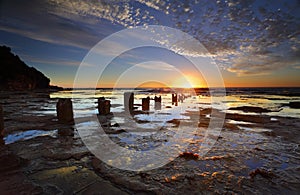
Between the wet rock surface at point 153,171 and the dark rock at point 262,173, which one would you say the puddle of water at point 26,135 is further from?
the dark rock at point 262,173

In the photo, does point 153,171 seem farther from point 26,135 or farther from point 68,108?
point 68,108

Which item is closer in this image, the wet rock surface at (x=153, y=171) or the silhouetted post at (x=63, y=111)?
the wet rock surface at (x=153, y=171)

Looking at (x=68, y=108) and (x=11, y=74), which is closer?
(x=68, y=108)

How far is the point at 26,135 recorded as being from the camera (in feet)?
24.1

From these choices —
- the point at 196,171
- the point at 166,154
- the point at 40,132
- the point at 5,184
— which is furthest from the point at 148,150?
the point at 40,132

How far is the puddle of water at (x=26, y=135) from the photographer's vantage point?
6.66 meters

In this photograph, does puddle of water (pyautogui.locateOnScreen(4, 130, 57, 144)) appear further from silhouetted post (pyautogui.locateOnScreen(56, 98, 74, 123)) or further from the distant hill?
the distant hill

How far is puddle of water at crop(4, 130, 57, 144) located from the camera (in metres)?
6.66

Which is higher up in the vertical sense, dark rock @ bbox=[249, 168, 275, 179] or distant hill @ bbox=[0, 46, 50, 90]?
distant hill @ bbox=[0, 46, 50, 90]

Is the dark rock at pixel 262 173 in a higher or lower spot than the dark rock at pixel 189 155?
higher

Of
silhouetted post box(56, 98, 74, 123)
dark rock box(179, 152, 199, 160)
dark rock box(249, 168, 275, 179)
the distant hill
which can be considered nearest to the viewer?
dark rock box(249, 168, 275, 179)


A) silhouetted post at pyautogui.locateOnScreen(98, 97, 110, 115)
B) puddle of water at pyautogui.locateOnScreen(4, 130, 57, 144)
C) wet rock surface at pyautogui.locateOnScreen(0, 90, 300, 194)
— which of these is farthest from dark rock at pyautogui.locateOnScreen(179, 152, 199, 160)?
silhouetted post at pyautogui.locateOnScreen(98, 97, 110, 115)

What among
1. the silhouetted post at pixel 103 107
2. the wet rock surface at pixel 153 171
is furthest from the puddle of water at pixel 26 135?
the silhouetted post at pixel 103 107

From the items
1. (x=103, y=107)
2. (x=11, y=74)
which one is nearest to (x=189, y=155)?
(x=103, y=107)
